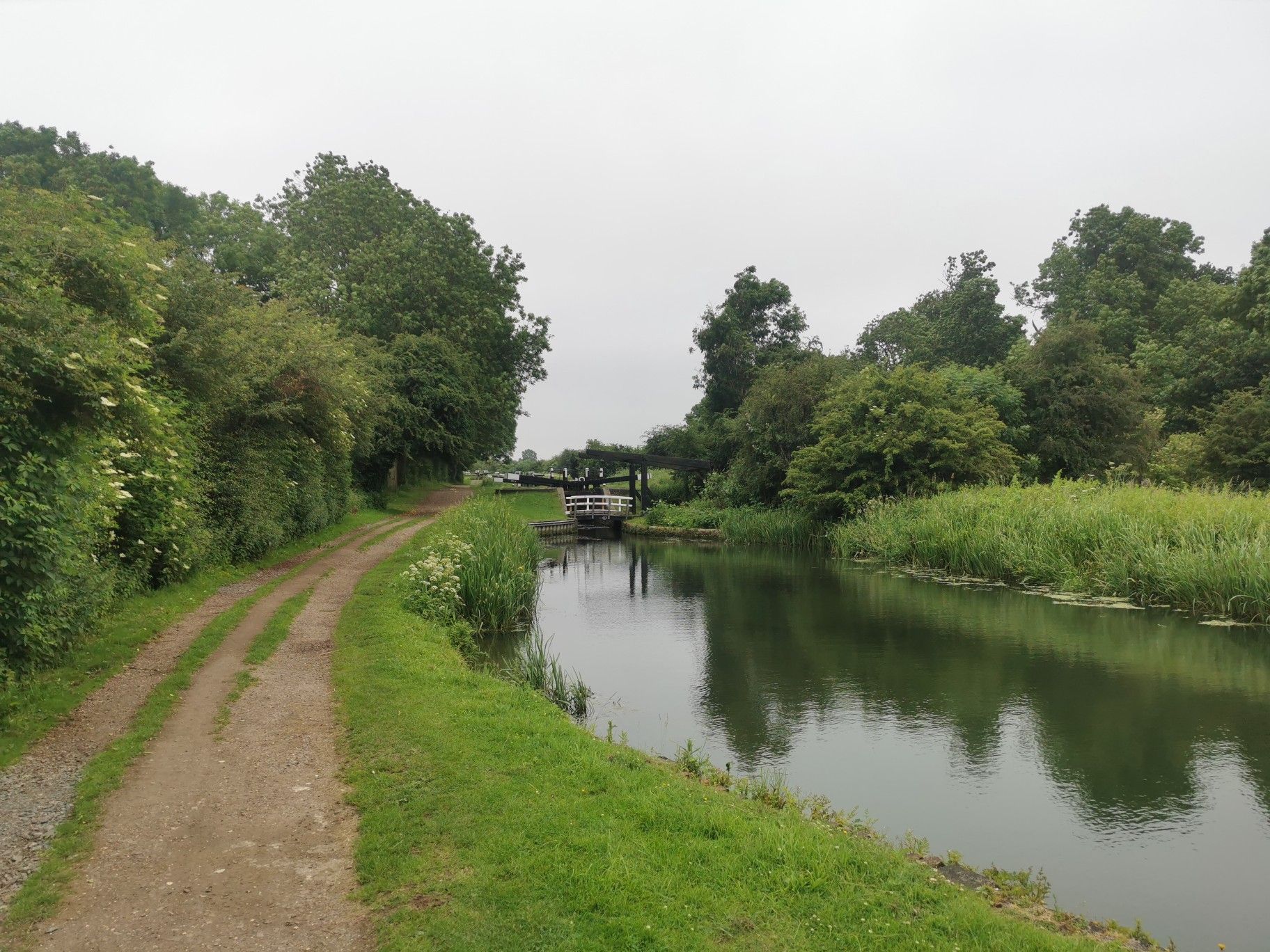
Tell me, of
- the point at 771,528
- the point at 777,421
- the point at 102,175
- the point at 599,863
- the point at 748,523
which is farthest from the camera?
the point at 102,175

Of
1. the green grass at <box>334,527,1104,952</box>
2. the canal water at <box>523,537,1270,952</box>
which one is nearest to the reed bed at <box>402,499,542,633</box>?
the canal water at <box>523,537,1270,952</box>

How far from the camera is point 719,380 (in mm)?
48219

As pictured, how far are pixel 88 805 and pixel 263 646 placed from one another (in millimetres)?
4749

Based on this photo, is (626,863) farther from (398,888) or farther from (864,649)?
(864,649)

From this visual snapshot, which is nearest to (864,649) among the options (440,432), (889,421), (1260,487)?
(889,421)

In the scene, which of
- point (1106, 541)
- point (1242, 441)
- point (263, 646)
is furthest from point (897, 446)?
point (263, 646)

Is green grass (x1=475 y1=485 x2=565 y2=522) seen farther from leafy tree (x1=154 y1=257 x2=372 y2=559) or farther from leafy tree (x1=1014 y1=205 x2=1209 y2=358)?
leafy tree (x1=1014 y1=205 x2=1209 y2=358)

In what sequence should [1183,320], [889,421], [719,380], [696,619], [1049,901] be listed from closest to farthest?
[1049,901] < [696,619] < [889,421] < [1183,320] < [719,380]

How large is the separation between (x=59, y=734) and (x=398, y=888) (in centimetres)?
432

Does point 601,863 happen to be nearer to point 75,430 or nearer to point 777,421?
point 75,430

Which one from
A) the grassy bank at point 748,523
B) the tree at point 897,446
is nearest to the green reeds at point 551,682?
the tree at point 897,446

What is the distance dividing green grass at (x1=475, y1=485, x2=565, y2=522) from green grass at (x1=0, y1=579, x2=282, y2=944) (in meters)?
29.7

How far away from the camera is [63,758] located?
20.9 ft

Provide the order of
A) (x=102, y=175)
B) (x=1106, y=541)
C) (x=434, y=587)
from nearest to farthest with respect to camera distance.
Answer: (x=434, y=587) < (x=1106, y=541) < (x=102, y=175)
